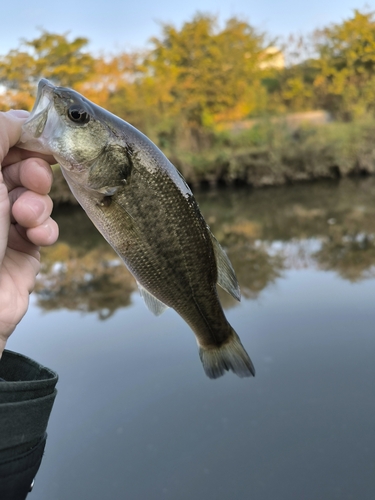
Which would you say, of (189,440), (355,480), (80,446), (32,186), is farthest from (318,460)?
(32,186)

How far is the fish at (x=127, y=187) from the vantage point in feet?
5.49

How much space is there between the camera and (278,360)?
6.44 meters

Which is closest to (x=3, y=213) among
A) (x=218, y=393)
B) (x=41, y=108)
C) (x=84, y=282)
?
(x=41, y=108)

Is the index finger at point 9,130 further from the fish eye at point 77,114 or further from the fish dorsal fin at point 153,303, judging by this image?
the fish dorsal fin at point 153,303

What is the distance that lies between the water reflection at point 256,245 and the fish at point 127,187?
654cm

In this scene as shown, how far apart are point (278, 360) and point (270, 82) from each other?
26708mm

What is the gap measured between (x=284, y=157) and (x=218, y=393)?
17.9m

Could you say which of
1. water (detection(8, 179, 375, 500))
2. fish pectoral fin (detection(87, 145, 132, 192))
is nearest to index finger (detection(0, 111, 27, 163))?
fish pectoral fin (detection(87, 145, 132, 192))

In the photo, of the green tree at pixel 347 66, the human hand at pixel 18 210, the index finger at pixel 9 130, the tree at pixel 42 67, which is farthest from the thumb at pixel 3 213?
the green tree at pixel 347 66

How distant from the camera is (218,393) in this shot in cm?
587

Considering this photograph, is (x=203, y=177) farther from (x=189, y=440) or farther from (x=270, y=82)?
(x=189, y=440)

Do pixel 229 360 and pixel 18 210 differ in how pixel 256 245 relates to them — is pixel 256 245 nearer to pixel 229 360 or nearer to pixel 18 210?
pixel 229 360

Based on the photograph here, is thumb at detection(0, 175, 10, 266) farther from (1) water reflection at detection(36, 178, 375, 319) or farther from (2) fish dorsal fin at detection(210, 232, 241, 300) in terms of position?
(1) water reflection at detection(36, 178, 375, 319)

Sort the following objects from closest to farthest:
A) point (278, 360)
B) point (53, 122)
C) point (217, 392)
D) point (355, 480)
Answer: point (53, 122) → point (355, 480) → point (217, 392) → point (278, 360)
